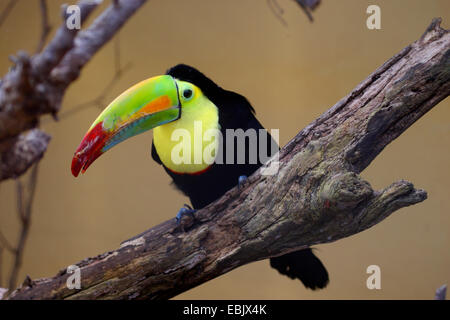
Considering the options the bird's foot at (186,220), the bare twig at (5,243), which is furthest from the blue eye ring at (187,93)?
the bare twig at (5,243)

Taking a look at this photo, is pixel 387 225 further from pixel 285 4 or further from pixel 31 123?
pixel 31 123

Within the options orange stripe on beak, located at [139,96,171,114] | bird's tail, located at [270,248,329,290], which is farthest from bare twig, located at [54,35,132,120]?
bird's tail, located at [270,248,329,290]

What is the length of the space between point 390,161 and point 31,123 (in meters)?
1.54

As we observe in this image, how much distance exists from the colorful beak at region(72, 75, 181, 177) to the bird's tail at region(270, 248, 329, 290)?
81 centimetres

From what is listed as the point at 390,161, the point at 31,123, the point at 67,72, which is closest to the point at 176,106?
the point at 67,72

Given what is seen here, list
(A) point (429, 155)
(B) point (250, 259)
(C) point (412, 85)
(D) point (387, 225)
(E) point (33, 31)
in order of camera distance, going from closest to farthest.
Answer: (C) point (412, 85)
(B) point (250, 259)
(A) point (429, 155)
(D) point (387, 225)
(E) point (33, 31)

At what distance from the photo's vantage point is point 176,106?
1812 mm

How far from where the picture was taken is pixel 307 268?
2.03m

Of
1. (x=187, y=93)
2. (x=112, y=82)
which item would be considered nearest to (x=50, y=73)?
(x=187, y=93)

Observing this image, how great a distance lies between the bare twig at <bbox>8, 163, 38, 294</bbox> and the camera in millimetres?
2432

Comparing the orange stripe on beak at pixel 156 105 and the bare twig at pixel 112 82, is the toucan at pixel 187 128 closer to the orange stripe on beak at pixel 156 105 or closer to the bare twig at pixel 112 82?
the orange stripe on beak at pixel 156 105

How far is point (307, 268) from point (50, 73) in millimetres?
1304

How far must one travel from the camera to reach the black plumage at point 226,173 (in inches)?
73.9
